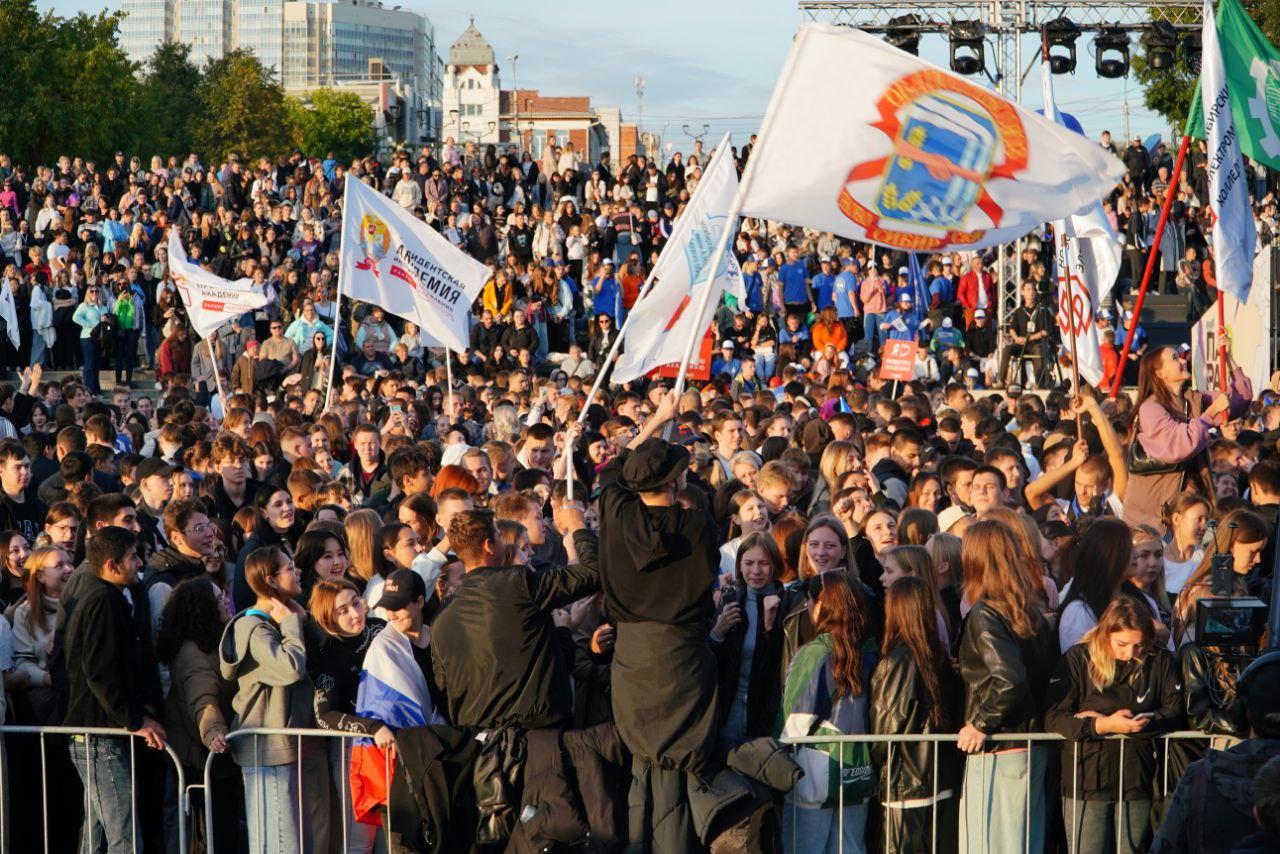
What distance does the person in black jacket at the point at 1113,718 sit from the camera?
6016mm

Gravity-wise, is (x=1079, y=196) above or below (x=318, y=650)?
above

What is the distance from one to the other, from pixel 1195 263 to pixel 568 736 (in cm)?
2559

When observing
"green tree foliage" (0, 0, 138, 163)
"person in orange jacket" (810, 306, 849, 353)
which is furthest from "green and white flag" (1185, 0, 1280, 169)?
"green tree foliage" (0, 0, 138, 163)

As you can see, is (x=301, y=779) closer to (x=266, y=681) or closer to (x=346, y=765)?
(x=346, y=765)

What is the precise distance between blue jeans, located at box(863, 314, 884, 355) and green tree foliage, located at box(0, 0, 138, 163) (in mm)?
31971

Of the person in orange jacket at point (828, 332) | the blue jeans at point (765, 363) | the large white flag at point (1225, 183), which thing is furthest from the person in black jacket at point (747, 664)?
the person in orange jacket at point (828, 332)

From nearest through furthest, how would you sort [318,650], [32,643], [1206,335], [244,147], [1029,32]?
1. [318,650]
2. [32,643]
3. [1206,335]
4. [1029,32]
5. [244,147]

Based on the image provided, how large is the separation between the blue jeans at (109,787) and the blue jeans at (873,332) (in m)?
20.6

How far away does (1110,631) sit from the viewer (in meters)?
6.05

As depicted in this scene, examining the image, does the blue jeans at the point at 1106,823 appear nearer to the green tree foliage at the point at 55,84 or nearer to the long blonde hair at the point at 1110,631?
the long blonde hair at the point at 1110,631

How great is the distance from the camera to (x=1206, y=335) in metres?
18.1

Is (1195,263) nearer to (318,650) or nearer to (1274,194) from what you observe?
(1274,194)

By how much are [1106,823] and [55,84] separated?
5094cm

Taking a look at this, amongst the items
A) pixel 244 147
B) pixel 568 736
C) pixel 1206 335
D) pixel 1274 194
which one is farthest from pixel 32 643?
pixel 244 147
